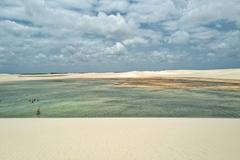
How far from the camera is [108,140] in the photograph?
8.95m

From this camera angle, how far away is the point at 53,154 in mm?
7371

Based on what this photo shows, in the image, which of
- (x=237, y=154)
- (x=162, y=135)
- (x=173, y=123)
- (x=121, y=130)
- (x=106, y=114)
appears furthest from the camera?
(x=106, y=114)

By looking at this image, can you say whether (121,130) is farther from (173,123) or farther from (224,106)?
(224,106)

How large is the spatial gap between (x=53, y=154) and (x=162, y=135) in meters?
4.57

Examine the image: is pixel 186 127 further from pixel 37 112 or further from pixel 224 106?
pixel 37 112

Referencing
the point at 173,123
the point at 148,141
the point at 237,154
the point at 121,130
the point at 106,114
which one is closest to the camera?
the point at 237,154

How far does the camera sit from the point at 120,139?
9.03 metres

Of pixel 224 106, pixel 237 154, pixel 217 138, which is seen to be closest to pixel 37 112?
pixel 217 138

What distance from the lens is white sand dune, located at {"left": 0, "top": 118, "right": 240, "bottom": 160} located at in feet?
Result: 24.0

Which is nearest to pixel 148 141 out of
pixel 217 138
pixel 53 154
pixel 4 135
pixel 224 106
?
pixel 217 138

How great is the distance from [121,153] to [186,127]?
466 centimetres

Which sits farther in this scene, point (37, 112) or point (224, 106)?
point (224, 106)

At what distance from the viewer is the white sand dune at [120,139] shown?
7.32 meters

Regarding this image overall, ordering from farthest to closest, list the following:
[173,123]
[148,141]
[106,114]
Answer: [106,114]
[173,123]
[148,141]
